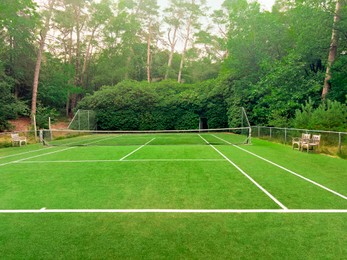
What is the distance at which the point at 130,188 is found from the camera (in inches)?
234

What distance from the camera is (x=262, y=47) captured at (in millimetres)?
24469

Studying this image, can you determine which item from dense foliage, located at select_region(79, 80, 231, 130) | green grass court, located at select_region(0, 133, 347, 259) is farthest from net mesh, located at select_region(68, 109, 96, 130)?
green grass court, located at select_region(0, 133, 347, 259)

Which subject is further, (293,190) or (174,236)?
(293,190)

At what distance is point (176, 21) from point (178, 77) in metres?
9.54

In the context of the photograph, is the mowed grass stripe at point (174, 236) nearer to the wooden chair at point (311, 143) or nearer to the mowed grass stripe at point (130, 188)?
the mowed grass stripe at point (130, 188)

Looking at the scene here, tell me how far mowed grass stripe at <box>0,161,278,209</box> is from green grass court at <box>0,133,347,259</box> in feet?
0.07

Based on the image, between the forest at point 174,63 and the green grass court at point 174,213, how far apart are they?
31.1 feet

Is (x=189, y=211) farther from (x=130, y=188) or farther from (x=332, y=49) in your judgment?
(x=332, y=49)

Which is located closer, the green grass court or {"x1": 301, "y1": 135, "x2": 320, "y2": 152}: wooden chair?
the green grass court

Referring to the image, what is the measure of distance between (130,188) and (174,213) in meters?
1.96

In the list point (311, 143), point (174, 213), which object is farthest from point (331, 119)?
point (174, 213)

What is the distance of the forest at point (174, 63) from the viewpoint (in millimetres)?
18828

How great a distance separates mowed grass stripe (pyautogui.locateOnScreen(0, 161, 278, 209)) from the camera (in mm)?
4801

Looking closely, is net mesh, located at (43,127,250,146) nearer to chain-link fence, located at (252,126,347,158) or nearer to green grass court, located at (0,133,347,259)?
chain-link fence, located at (252,126,347,158)
